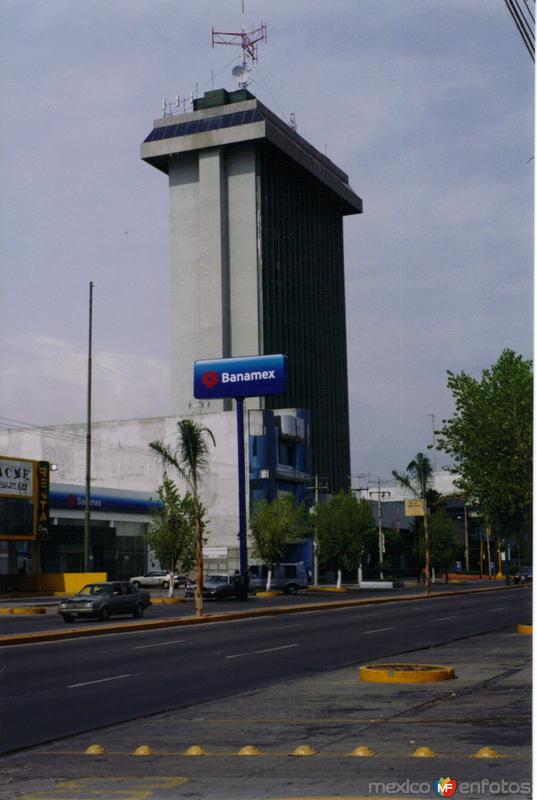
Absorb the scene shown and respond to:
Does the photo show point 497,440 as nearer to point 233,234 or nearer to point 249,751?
point 249,751

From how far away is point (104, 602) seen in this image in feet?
120

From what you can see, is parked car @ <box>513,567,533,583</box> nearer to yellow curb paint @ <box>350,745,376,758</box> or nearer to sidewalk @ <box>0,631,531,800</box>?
sidewalk @ <box>0,631,531,800</box>

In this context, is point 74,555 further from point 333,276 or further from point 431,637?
point 333,276

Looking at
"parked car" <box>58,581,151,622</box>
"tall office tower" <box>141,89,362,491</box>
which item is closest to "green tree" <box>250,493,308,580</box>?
"parked car" <box>58,581,151,622</box>

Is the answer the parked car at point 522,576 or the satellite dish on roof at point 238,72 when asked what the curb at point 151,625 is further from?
the satellite dish on roof at point 238,72

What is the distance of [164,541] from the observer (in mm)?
58094

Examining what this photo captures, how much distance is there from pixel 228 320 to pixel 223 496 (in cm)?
5823

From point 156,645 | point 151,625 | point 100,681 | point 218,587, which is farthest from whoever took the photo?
point 218,587

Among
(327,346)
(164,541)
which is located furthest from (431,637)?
(327,346)

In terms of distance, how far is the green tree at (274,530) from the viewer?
6969cm

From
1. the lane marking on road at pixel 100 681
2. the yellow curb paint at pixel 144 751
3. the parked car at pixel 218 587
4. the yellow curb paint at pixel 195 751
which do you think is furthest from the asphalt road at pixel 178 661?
the parked car at pixel 218 587

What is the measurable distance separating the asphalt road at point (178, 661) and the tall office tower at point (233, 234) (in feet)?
372

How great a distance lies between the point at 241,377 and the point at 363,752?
188 feet

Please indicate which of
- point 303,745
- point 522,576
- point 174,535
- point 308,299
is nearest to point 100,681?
point 303,745
